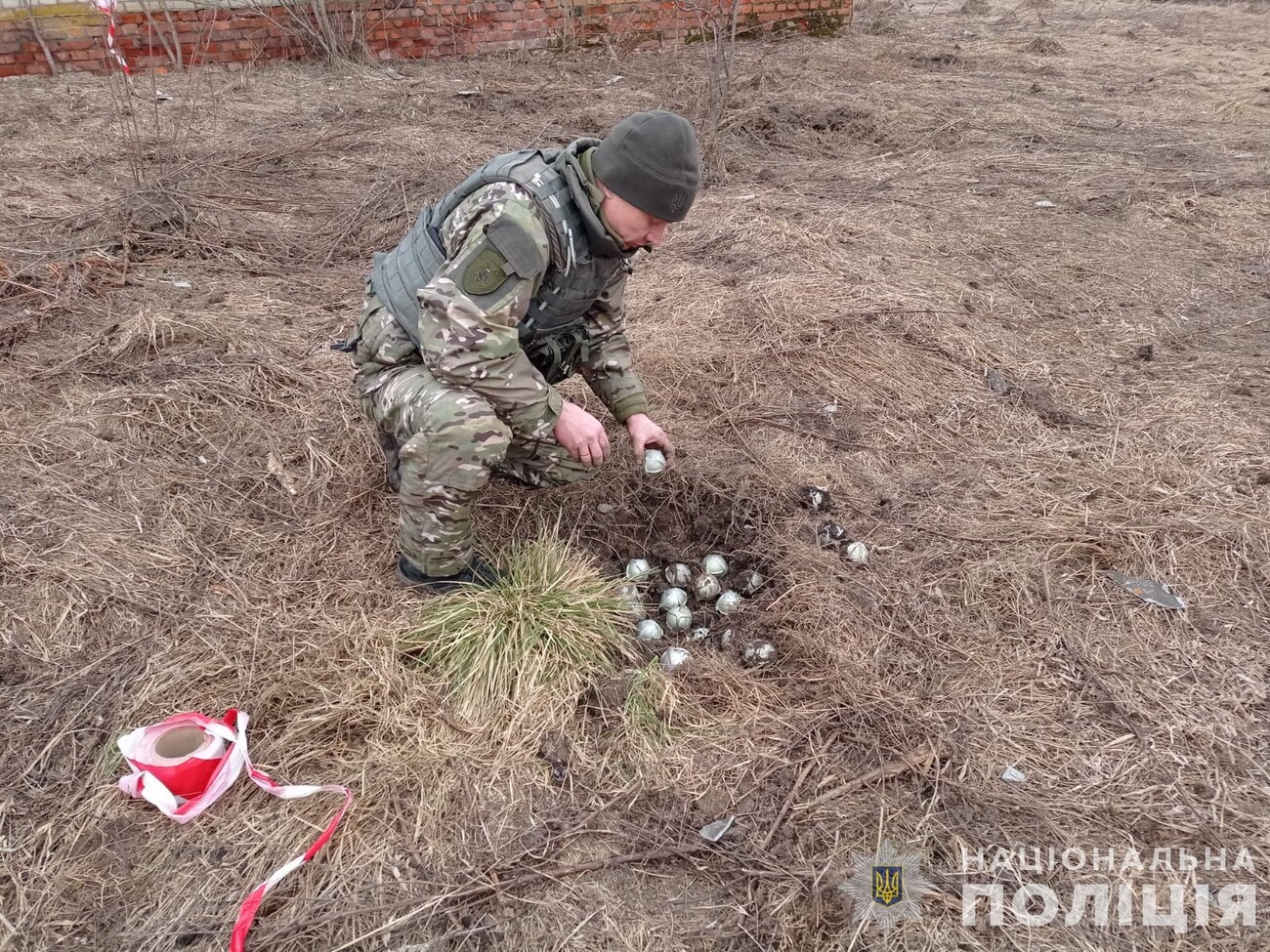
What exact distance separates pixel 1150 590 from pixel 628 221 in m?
1.94

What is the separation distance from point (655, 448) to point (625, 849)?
52.2 inches

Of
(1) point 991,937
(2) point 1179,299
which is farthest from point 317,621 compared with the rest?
(2) point 1179,299

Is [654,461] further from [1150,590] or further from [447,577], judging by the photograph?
[1150,590]

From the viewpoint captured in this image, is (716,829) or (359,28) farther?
(359,28)

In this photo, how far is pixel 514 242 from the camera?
216 cm

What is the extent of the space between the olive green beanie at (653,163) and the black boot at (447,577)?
1189mm

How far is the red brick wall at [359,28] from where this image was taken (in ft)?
24.2

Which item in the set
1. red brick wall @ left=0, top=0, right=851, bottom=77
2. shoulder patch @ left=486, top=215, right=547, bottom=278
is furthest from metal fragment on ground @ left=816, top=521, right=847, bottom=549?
red brick wall @ left=0, top=0, right=851, bottom=77

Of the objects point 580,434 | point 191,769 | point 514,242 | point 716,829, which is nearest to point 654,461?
point 580,434

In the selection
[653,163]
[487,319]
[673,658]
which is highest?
[653,163]

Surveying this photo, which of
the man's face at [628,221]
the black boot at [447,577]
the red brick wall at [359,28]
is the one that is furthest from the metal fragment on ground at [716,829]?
the red brick wall at [359,28]

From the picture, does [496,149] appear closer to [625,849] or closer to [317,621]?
[317,621]

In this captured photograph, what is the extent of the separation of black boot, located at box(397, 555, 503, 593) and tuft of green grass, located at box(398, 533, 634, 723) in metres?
0.07

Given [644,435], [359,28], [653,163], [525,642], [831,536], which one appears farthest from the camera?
[359,28]
